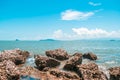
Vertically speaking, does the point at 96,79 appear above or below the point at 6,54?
below

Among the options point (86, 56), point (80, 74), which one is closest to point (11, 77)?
point (80, 74)

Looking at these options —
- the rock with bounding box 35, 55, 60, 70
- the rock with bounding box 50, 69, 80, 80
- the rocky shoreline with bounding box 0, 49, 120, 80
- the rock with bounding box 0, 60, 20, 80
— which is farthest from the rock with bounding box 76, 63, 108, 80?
the rock with bounding box 0, 60, 20, 80

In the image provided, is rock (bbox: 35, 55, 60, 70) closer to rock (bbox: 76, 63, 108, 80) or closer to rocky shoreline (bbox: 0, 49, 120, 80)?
rocky shoreline (bbox: 0, 49, 120, 80)

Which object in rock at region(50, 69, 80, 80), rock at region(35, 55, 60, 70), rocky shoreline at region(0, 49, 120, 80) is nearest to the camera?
rocky shoreline at region(0, 49, 120, 80)

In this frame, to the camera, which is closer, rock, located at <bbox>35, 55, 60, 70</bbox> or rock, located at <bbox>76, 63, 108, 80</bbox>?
rock, located at <bbox>76, 63, 108, 80</bbox>

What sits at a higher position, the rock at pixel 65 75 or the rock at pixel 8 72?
the rock at pixel 8 72

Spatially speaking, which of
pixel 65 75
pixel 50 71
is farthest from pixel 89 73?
pixel 50 71

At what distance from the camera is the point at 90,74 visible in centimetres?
2097

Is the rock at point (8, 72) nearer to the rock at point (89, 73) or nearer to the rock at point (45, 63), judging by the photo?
the rock at point (45, 63)

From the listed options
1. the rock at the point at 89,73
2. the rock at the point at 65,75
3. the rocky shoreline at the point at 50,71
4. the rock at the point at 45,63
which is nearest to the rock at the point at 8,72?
the rocky shoreline at the point at 50,71

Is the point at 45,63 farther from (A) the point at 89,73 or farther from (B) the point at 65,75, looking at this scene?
(A) the point at 89,73

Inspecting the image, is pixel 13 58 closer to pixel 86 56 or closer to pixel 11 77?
pixel 11 77

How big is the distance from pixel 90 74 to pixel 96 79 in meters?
0.78

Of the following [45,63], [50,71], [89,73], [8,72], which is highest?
[45,63]
